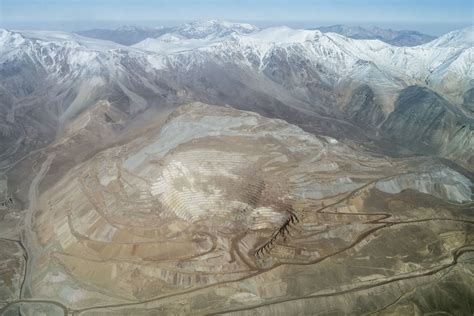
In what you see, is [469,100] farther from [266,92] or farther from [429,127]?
[266,92]

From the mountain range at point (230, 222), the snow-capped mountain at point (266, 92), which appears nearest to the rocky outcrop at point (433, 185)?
the mountain range at point (230, 222)

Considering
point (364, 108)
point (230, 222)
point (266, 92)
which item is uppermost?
point (230, 222)

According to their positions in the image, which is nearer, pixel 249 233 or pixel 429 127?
pixel 249 233

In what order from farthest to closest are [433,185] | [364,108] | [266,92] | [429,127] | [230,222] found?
1. [266,92]
2. [364,108]
3. [429,127]
4. [433,185]
5. [230,222]

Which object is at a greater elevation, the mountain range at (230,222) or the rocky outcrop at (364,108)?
the mountain range at (230,222)

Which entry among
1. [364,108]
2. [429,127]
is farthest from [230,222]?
[364,108]

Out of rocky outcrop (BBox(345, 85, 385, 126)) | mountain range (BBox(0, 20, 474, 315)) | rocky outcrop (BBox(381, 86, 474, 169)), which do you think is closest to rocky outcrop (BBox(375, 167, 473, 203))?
mountain range (BBox(0, 20, 474, 315))

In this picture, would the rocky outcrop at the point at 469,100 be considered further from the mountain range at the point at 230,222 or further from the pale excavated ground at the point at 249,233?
the pale excavated ground at the point at 249,233

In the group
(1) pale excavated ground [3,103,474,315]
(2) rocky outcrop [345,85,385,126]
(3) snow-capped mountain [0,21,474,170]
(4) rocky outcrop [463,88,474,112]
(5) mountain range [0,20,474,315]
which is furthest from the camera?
(4) rocky outcrop [463,88,474,112]

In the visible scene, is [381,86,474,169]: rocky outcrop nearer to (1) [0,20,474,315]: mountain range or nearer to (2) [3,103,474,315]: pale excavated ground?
(1) [0,20,474,315]: mountain range
